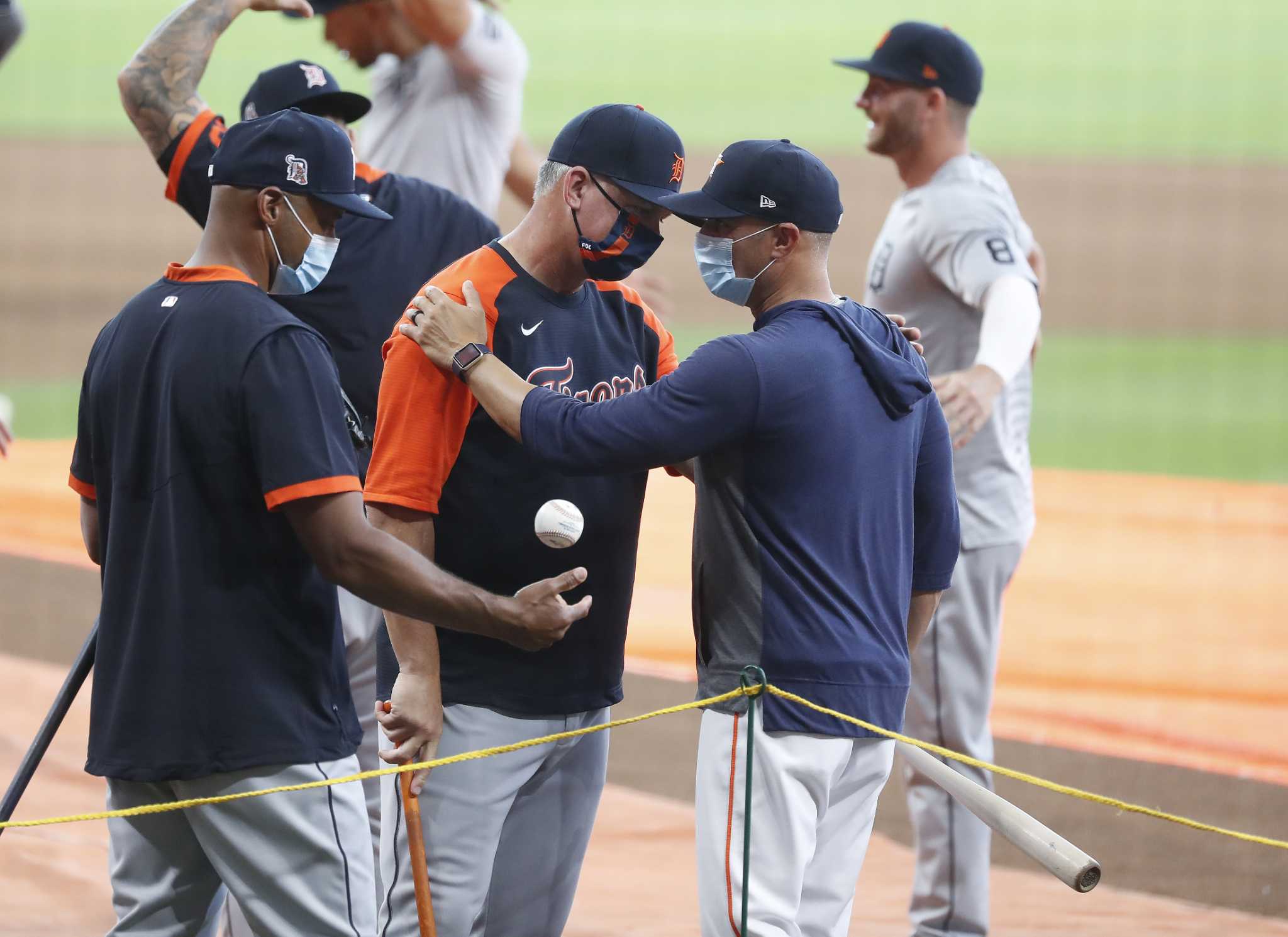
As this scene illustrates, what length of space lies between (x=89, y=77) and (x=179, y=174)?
34.2ft

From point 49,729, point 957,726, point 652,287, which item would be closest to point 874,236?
point 652,287

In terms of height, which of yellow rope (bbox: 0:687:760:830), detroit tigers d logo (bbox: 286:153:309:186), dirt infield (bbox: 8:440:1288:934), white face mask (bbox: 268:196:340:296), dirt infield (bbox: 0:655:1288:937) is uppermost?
detroit tigers d logo (bbox: 286:153:309:186)

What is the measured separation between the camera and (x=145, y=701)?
7.27 ft

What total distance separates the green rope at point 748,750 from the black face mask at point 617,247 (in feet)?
2.28

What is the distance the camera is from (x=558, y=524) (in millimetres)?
2346

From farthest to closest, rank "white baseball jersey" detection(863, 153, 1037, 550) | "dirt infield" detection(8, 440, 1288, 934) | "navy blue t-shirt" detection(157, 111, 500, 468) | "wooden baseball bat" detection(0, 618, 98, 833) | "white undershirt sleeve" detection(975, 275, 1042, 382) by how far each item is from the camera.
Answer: "dirt infield" detection(8, 440, 1288, 934)
"white baseball jersey" detection(863, 153, 1037, 550)
"white undershirt sleeve" detection(975, 275, 1042, 382)
"navy blue t-shirt" detection(157, 111, 500, 468)
"wooden baseball bat" detection(0, 618, 98, 833)

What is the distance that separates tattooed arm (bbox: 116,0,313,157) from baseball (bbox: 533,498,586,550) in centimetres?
144

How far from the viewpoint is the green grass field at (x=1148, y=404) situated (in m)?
11.4

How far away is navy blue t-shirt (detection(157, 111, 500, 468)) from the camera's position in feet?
10.6

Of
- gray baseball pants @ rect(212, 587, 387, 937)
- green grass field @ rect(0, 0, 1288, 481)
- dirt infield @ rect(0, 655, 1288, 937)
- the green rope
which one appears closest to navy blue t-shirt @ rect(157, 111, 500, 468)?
gray baseball pants @ rect(212, 587, 387, 937)

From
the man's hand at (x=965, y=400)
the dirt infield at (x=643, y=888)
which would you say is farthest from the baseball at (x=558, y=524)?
the dirt infield at (x=643, y=888)

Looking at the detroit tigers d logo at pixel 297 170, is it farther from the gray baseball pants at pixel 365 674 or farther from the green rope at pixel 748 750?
the gray baseball pants at pixel 365 674

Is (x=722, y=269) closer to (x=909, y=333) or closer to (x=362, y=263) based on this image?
(x=909, y=333)

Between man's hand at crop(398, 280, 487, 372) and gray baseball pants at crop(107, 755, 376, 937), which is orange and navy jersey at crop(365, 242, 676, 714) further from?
gray baseball pants at crop(107, 755, 376, 937)
